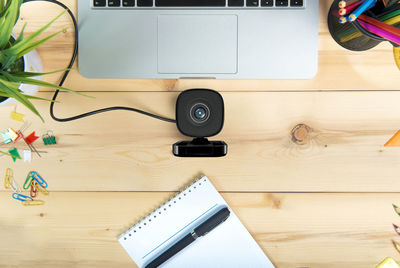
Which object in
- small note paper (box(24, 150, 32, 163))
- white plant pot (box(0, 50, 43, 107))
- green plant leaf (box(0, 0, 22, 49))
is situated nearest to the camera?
green plant leaf (box(0, 0, 22, 49))

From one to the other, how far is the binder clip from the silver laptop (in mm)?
155

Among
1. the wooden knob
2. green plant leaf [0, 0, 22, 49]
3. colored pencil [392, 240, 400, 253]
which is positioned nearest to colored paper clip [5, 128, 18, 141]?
green plant leaf [0, 0, 22, 49]

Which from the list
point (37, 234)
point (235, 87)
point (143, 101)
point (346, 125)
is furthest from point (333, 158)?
point (37, 234)

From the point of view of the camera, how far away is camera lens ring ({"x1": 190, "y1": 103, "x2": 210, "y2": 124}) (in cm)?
62

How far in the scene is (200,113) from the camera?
62 centimetres

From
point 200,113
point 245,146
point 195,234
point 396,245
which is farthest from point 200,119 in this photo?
point 396,245

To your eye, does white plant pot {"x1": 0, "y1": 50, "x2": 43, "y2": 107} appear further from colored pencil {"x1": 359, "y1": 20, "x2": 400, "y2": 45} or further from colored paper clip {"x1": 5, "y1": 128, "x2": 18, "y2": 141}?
colored pencil {"x1": 359, "y1": 20, "x2": 400, "y2": 45}

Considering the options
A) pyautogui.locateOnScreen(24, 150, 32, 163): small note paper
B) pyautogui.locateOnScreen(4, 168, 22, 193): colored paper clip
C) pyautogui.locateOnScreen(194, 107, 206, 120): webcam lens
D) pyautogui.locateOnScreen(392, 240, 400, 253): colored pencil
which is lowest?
pyautogui.locateOnScreen(392, 240, 400, 253): colored pencil

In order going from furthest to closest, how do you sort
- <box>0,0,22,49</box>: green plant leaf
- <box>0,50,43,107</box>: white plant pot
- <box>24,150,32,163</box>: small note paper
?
<box>24,150,32,163</box>: small note paper
<box>0,50,43,107</box>: white plant pot
<box>0,0,22,49</box>: green plant leaf

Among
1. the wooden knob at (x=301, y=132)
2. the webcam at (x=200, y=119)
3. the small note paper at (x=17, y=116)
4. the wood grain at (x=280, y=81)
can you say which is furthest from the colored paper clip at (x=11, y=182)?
the wooden knob at (x=301, y=132)

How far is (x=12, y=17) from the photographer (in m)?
0.46

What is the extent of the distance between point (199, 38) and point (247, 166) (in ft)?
0.89

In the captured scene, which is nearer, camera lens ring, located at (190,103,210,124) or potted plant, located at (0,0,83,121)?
potted plant, located at (0,0,83,121)

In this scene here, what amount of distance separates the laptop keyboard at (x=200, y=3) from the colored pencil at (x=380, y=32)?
0.13 meters
